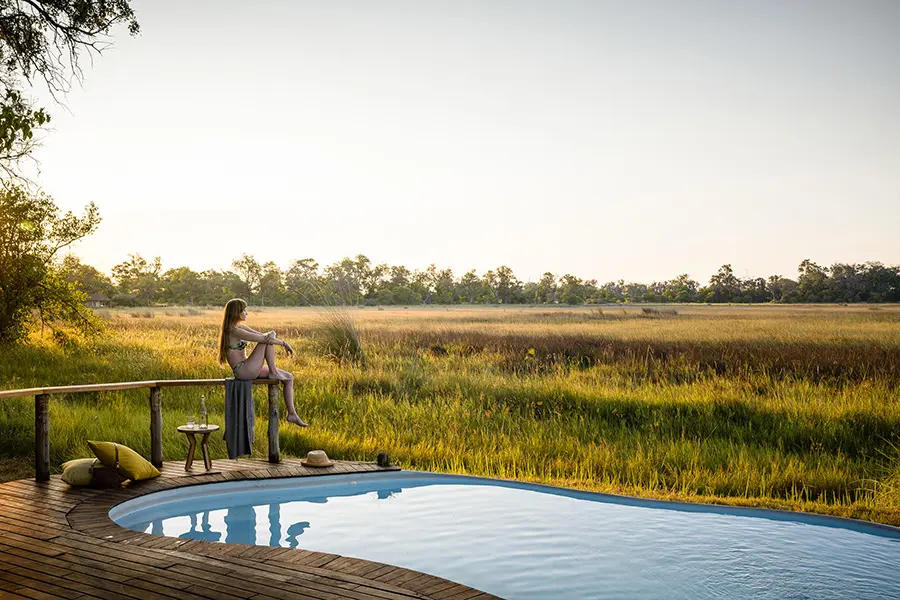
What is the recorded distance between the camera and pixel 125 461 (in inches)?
260

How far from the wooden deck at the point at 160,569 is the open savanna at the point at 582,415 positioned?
3761 millimetres

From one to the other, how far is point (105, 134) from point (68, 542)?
13624mm

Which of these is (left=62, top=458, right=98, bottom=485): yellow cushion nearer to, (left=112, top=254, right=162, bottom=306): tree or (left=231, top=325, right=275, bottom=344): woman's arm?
(left=231, top=325, right=275, bottom=344): woman's arm

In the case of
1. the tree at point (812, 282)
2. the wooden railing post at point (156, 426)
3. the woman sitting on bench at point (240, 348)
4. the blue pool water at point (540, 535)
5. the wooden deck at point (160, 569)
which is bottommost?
the blue pool water at point (540, 535)

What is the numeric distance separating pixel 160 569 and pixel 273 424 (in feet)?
11.9

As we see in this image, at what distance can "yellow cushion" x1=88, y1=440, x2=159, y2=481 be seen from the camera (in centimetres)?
645

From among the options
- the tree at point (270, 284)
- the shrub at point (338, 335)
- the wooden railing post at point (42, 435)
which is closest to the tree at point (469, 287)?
the tree at point (270, 284)

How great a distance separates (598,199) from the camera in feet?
79.5

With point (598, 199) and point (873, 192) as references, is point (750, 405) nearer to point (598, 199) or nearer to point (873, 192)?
point (873, 192)

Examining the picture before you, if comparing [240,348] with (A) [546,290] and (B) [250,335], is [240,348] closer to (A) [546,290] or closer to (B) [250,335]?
(B) [250,335]

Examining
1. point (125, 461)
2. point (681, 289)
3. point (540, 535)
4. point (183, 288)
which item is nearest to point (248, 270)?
point (183, 288)

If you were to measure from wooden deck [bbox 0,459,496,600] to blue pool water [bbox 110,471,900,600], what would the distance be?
2.58 ft

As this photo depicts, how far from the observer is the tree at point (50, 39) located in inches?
360

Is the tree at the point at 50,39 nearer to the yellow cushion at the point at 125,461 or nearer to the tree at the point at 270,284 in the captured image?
the yellow cushion at the point at 125,461
